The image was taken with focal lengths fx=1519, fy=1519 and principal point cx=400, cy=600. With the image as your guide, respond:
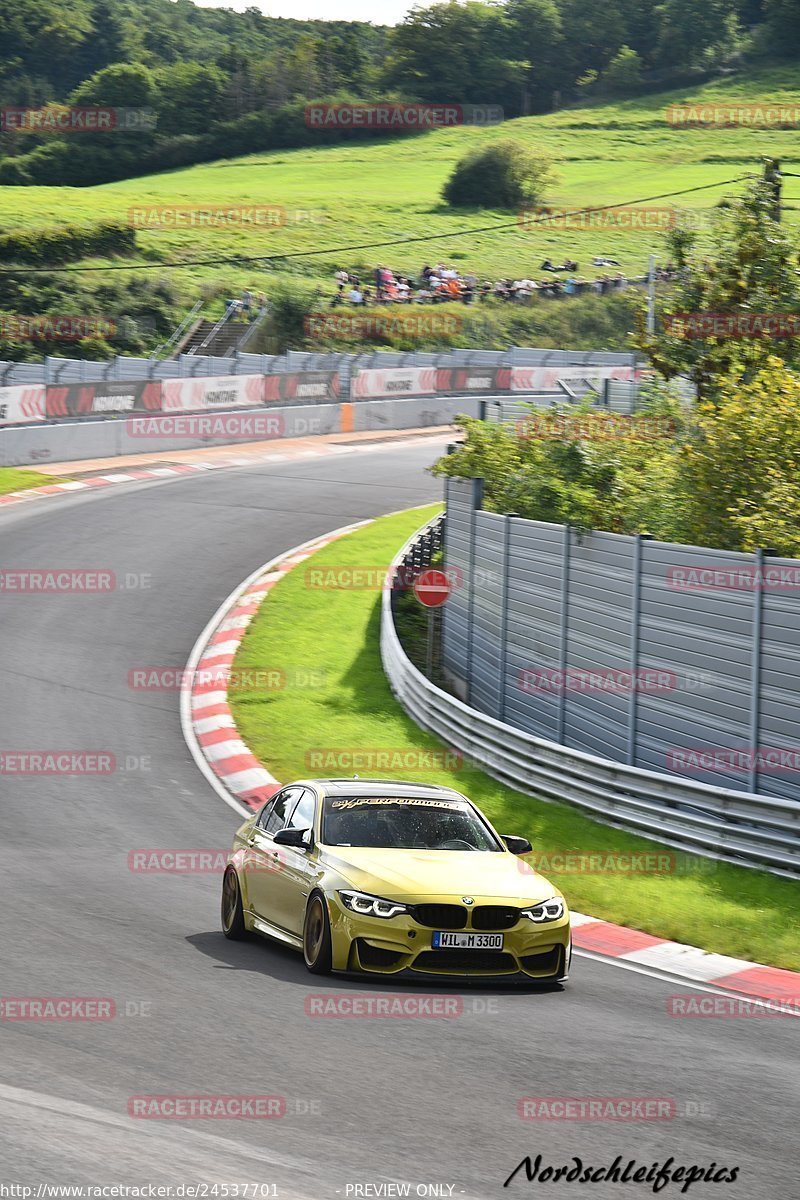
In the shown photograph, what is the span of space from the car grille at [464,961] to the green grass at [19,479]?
26.7 m

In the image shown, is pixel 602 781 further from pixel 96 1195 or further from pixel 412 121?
pixel 412 121

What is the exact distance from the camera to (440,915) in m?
9.35

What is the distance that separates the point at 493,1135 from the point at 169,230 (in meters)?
90.9

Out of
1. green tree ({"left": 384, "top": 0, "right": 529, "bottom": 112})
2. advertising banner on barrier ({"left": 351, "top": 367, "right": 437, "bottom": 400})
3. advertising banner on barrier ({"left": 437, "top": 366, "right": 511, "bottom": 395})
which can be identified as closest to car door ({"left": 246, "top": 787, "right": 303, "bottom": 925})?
advertising banner on barrier ({"left": 351, "top": 367, "right": 437, "bottom": 400})

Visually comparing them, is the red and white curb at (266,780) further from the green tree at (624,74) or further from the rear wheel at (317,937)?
the green tree at (624,74)

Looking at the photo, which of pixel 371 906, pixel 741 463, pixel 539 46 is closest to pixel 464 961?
pixel 371 906

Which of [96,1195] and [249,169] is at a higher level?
[249,169]

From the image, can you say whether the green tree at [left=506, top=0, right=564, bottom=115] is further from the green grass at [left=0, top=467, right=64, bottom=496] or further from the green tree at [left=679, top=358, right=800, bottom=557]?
the green tree at [left=679, top=358, right=800, bottom=557]

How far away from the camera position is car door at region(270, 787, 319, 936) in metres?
9.98

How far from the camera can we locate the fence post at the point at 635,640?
51.6ft

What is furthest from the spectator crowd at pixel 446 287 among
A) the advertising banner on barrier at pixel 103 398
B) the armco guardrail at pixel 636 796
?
the armco guardrail at pixel 636 796

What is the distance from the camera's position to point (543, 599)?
18.0m

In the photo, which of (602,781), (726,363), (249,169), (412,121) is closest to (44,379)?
(726,363)

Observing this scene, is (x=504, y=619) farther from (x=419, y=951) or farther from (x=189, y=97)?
(x=189, y=97)
